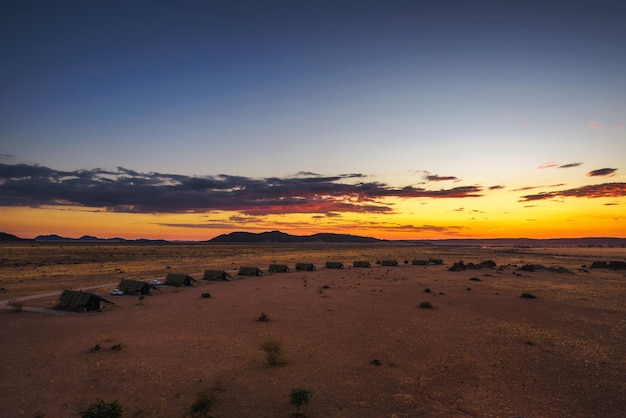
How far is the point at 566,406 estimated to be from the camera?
13.0m

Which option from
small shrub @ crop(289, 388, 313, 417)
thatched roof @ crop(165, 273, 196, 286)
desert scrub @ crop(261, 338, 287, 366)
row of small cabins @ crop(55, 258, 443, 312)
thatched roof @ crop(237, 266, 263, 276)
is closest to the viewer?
small shrub @ crop(289, 388, 313, 417)

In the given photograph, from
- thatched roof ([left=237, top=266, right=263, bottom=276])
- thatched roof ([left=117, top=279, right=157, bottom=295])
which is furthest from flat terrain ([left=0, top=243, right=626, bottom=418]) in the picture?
thatched roof ([left=237, top=266, right=263, bottom=276])

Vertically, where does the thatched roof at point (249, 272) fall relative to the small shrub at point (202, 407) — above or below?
above

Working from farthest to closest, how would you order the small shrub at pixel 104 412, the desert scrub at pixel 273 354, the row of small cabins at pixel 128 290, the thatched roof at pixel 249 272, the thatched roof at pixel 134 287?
the thatched roof at pixel 249 272 → the thatched roof at pixel 134 287 → the row of small cabins at pixel 128 290 → the desert scrub at pixel 273 354 → the small shrub at pixel 104 412

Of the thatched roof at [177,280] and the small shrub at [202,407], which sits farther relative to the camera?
the thatched roof at [177,280]

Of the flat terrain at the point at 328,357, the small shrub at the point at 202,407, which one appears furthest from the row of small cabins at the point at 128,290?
the small shrub at the point at 202,407

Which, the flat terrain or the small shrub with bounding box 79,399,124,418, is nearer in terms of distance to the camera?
the small shrub with bounding box 79,399,124,418

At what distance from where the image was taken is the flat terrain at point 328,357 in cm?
1318

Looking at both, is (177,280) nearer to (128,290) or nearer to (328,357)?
(128,290)

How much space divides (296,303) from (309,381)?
16909mm

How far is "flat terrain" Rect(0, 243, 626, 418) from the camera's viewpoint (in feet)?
43.2

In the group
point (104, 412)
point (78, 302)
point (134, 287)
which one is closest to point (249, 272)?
point (134, 287)

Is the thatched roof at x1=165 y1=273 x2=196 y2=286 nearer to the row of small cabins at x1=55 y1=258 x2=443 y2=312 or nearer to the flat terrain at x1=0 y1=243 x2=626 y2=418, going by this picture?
the row of small cabins at x1=55 y1=258 x2=443 y2=312

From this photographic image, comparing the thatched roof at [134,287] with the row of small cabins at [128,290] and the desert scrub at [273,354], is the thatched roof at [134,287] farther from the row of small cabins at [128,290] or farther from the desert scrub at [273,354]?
the desert scrub at [273,354]
